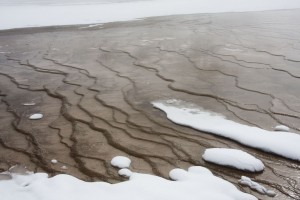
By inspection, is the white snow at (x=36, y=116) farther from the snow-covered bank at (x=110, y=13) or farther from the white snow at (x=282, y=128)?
the snow-covered bank at (x=110, y=13)

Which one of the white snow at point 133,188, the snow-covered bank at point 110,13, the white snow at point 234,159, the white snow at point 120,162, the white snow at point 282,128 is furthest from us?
the snow-covered bank at point 110,13

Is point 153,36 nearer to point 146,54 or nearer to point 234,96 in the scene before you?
point 146,54

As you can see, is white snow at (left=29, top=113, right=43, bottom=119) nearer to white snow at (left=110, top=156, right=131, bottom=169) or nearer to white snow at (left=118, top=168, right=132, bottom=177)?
white snow at (left=110, top=156, right=131, bottom=169)

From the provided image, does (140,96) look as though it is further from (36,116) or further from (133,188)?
(133,188)

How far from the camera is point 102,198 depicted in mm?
1980

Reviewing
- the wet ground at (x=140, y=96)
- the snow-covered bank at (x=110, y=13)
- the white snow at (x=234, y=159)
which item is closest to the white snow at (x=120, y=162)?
the wet ground at (x=140, y=96)

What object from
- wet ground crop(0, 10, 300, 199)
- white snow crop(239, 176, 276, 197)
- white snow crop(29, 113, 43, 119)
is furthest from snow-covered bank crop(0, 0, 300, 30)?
white snow crop(239, 176, 276, 197)

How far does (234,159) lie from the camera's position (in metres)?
2.28

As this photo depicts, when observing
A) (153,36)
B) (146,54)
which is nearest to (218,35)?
(153,36)

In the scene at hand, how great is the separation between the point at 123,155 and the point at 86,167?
0.29 meters

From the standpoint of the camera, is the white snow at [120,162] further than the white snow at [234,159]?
Yes

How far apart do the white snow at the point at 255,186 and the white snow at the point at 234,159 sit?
111 millimetres

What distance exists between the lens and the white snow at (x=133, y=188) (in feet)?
6.45

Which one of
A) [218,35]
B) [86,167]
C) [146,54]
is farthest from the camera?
[218,35]
